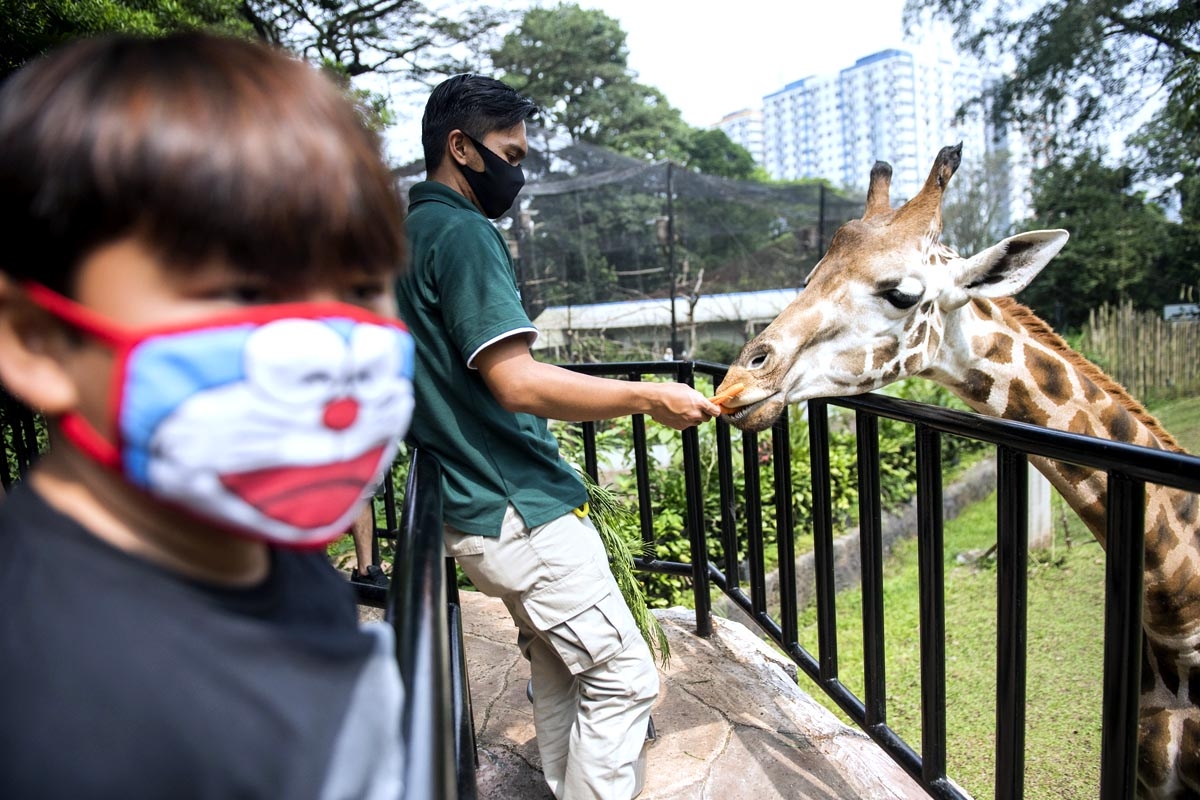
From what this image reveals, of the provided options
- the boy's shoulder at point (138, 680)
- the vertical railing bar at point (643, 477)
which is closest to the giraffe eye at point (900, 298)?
the vertical railing bar at point (643, 477)

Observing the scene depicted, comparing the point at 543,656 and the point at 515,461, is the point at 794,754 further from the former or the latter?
the point at 515,461

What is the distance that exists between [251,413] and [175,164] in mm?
220

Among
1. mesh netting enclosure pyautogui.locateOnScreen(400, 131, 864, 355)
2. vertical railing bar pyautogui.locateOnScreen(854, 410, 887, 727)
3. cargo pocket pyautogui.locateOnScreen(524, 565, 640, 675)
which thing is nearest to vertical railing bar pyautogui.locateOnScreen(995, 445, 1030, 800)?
vertical railing bar pyautogui.locateOnScreen(854, 410, 887, 727)

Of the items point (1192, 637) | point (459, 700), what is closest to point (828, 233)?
point (1192, 637)

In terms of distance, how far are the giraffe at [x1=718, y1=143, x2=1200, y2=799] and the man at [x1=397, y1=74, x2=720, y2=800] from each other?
61cm

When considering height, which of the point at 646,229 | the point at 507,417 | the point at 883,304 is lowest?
the point at 507,417

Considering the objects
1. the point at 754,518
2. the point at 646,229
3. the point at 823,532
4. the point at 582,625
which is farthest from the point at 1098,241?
the point at 582,625

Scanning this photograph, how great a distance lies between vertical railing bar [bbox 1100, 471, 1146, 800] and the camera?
160 cm

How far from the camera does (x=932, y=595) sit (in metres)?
2.22

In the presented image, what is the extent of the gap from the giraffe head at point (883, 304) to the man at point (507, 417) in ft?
1.78

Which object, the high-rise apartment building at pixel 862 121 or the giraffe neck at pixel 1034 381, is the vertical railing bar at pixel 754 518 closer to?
the giraffe neck at pixel 1034 381

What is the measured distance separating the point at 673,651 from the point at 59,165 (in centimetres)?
328

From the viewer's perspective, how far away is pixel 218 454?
0.73 meters

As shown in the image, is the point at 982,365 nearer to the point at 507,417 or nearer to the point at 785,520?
the point at 785,520
